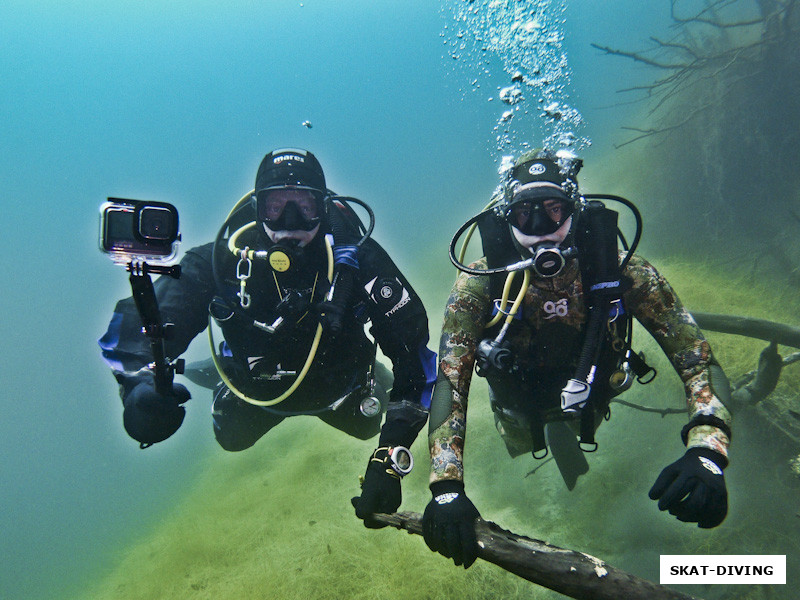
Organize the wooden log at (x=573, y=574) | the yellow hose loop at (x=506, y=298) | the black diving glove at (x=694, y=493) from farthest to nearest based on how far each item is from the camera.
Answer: the yellow hose loop at (x=506, y=298) → the black diving glove at (x=694, y=493) → the wooden log at (x=573, y=574)

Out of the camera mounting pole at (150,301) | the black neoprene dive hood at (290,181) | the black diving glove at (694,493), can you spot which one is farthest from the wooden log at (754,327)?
→ the camera mounting pole at (150,301)

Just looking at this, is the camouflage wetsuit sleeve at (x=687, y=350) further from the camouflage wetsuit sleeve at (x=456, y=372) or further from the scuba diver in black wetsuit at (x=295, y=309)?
the scuba diver in black wetsuit at (x=295, y=309)

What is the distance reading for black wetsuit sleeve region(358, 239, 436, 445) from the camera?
135 inches

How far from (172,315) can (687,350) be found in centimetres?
418

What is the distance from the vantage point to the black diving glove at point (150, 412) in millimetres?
2602

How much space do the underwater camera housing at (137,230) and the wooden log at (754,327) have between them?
6.36 metres

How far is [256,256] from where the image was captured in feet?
11.2

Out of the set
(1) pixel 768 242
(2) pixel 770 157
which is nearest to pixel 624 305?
(1) pixel 768 242

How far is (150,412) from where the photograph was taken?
265cm

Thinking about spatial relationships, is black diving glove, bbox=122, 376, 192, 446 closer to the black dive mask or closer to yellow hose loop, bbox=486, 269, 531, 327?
the black dive mask

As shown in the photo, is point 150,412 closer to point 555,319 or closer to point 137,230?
point 137,230

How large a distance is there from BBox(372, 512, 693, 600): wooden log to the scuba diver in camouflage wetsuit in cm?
71

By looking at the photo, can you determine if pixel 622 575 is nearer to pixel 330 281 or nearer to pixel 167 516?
pixel 330 281

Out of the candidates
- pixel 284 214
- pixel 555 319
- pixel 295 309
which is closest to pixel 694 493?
pixel 555 319
